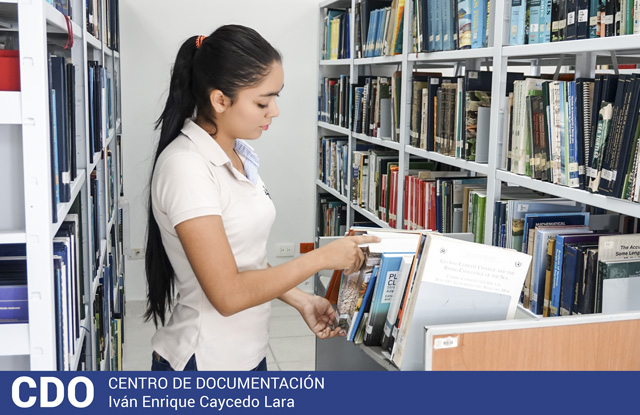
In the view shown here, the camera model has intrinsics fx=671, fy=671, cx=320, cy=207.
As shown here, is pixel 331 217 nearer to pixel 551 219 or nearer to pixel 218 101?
pixel 551 219

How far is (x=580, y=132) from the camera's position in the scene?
1.73 m

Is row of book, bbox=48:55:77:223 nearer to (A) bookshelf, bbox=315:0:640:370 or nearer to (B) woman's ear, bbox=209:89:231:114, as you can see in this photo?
(B) woman's ear, bbox=209:89:231:114

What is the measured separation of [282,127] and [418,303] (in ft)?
11.8

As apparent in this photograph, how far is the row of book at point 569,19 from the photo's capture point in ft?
5.19

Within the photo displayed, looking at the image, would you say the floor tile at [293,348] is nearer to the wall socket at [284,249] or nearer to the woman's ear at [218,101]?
the wall socket at [284,249]

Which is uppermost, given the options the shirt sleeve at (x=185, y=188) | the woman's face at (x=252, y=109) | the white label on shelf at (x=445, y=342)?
the woman's face at (x=252, y=109)

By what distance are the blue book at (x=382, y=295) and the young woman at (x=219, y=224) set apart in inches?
4.0

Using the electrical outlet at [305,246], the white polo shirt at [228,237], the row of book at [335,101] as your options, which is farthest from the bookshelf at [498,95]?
the electrical outlet at [305,246]

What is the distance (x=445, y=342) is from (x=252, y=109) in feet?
2.42

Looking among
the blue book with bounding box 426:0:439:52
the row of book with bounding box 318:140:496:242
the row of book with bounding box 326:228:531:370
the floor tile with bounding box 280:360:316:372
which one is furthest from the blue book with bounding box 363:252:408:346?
the floor tile with bounding box 280:360:316:372

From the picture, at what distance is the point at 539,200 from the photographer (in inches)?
81.7
